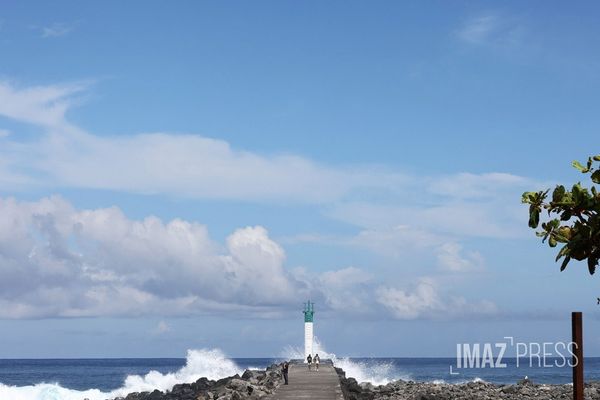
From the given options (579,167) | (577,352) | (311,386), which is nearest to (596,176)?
(579,167)

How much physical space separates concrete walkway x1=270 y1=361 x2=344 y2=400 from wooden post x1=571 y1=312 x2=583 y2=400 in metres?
10.2

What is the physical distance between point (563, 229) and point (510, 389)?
2710 centimetres

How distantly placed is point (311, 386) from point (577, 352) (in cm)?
1379

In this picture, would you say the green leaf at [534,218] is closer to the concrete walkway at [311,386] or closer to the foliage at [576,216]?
the foliage at [576,216]

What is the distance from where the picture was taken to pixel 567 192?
252 inches

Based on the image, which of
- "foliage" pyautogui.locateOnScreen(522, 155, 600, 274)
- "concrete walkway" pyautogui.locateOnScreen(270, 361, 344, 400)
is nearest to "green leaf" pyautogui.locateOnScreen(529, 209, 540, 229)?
"foliage" pyautogui.locateOnScreen(522, 155, 600, 274)

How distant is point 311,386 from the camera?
23156mm

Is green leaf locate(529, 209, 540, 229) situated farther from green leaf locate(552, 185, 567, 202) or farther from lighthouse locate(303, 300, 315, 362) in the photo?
lighthouse locate(303, 300, 315, 362)

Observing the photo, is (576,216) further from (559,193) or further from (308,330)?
(308,330)

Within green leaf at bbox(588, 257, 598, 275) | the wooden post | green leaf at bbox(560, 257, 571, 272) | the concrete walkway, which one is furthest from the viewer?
the concrete walkway

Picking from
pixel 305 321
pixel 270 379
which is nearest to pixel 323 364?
pixel 305 321

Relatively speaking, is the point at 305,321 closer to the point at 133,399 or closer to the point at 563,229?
the point at 133,399

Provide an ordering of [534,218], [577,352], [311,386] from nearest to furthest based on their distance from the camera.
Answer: [534,218] → [577,352] → [311,386]

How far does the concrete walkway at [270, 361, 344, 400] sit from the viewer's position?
20.6 m
